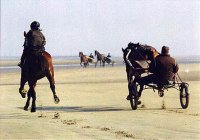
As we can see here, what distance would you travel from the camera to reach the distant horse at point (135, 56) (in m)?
14.5

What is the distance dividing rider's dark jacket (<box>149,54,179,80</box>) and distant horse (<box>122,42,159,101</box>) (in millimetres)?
646

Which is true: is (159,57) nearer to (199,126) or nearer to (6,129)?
(199,126)

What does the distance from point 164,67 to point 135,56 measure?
1.44 m

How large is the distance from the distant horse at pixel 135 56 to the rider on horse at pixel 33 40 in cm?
269

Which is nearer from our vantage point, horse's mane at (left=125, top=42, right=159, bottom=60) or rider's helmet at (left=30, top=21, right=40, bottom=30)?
rider's helmet at (left=30, top=21, right=40, bottom=30)

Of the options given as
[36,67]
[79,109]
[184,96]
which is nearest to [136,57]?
[184,96]

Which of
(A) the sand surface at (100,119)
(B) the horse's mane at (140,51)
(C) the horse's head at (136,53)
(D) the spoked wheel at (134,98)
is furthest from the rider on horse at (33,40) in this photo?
(D) the spoked wheel at (134,98)

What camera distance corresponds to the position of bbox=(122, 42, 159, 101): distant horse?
14506 millimetres

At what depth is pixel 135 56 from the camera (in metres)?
14.8

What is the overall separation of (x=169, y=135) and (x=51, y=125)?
2.88 m

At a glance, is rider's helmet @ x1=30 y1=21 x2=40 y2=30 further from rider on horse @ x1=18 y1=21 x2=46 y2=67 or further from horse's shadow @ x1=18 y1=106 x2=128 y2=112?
horse's shadow @ x1=18 y1=106 x2=128 y2=112

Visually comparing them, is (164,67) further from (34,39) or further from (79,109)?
(34,39)

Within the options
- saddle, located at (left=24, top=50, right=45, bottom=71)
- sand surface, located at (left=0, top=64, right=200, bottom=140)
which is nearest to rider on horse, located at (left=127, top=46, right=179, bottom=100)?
Result: sand surface, located at (left=0, top=64, right=200, bottom=140)

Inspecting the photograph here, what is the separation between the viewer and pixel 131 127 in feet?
33.7
